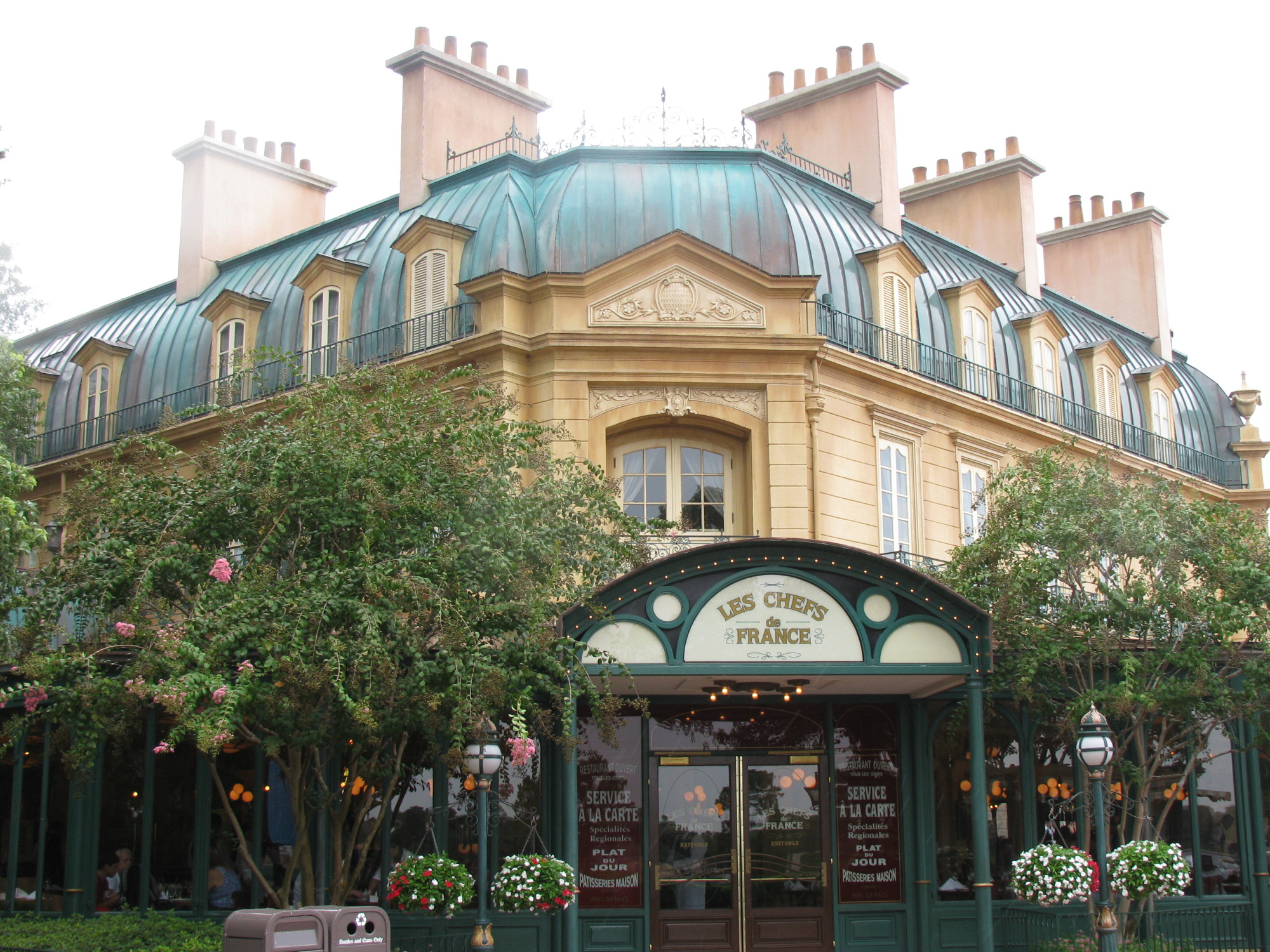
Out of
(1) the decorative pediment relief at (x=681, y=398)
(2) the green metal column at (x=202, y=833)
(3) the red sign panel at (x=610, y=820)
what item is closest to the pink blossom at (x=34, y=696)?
(2) the green metal column at (x=202, y=833)

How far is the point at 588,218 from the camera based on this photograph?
23.0 metres

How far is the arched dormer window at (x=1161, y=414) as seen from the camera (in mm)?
30766

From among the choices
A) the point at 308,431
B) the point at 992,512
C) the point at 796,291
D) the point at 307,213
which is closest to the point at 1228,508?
the point at 992,512

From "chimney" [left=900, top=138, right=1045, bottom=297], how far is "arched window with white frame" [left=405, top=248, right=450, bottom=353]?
11880 mm

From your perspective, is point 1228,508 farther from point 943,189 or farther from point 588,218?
point 943,189

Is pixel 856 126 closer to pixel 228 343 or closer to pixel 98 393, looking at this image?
pixel 228 343

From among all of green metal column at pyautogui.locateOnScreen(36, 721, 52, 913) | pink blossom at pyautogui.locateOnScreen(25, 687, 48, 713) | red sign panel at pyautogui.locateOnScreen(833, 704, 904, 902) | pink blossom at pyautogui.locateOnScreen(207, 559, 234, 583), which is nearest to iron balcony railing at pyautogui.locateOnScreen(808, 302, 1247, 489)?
red sign panel at pyautogui.locateOnScreen(833, 704, 904, 902)

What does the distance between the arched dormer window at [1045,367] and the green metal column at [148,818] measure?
16042mm

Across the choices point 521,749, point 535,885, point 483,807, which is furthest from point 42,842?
point 521,749

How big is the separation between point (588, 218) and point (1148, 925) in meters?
12.4

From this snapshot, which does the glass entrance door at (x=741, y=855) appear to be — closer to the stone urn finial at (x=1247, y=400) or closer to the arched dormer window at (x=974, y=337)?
the arched dormer window at (x=974, y=337)

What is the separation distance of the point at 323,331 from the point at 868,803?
11.9 m

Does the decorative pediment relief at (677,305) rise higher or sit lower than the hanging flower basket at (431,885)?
higher

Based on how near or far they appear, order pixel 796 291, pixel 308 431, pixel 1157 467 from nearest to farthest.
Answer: pixel 308 431, pixel 796 291, pixel 1157 467
